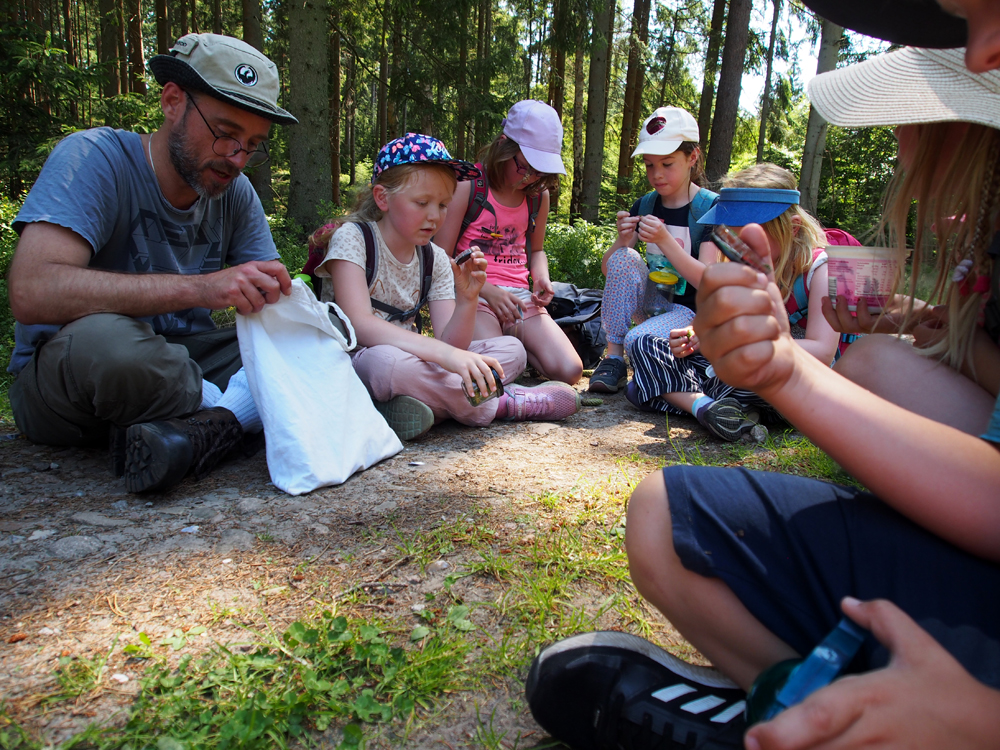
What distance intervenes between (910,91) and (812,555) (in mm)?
936

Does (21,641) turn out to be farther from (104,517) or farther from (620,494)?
(620,494)

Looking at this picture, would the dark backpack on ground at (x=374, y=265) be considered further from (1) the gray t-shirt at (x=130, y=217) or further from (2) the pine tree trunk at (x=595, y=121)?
(2) the pine tree trunk at (x=595, y=121)

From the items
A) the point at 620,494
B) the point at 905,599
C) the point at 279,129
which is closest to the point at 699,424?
the point at 620,494

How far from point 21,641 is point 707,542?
4.96 ft

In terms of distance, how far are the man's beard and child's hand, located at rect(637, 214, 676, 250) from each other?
194cm

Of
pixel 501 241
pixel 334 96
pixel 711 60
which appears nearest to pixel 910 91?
pixel 501 241

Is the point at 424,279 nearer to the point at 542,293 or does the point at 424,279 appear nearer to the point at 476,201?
the point at 476,201

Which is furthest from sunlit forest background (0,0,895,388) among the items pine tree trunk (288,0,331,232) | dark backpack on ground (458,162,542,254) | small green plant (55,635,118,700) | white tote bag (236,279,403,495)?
small green plant (55,635,118,700)

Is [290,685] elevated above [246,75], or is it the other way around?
[246,75]

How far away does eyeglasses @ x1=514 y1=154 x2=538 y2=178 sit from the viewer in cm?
420

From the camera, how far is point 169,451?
7.33ft

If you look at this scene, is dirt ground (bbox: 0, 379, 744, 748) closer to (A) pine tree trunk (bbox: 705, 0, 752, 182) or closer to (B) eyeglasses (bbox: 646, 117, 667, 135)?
(B) eyeglasses (bbox: 646, 117, 667, 135)

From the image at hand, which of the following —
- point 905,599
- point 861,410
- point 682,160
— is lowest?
point 905,599

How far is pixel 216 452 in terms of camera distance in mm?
2514
